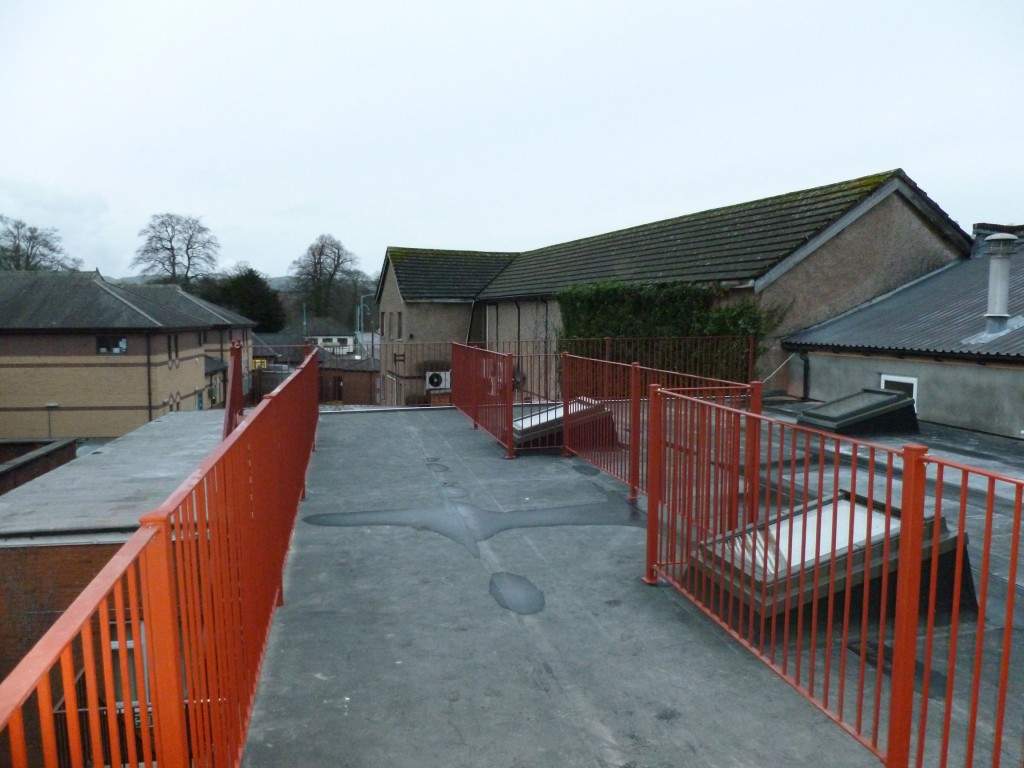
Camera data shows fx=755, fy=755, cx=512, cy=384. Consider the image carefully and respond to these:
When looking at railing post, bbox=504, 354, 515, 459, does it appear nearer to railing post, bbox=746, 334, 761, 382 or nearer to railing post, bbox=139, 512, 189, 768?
railing post, bbox=746, 334, 761, 382

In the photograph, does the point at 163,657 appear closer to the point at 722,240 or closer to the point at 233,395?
the point at 233,395

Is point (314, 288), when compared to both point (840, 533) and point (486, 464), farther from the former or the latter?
point (840, 533)

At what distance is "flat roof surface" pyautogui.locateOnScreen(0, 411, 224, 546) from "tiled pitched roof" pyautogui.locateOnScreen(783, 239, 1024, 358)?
11.8m

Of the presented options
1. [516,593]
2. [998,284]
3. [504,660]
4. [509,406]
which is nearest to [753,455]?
[516,593]

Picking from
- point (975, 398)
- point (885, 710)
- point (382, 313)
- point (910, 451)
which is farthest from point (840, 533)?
point (382, 313)

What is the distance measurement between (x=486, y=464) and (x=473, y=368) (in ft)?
10.5

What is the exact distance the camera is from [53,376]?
3594cm

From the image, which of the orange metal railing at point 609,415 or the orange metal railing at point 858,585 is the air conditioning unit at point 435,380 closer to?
the orange metal railing at point 609,415

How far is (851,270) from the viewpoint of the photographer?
1727 centimetres

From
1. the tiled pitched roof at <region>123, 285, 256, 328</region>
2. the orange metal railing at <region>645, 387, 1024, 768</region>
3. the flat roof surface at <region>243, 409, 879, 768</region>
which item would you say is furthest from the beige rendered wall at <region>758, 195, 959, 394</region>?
the tiled pitched roof at <region>123, 285, 256, 328</region>

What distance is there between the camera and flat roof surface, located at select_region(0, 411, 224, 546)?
25.4ft

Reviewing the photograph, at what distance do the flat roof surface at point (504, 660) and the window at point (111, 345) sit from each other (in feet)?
109

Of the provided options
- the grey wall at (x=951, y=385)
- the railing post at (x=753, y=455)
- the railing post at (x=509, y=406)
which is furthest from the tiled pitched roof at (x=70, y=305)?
the railing post at (x=753, y=455)

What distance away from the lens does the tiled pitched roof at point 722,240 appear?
55.2 feet
